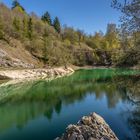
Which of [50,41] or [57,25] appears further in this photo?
[57,25]

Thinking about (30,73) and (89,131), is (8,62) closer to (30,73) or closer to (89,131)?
(30,73)

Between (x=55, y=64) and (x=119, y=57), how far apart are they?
317 feet

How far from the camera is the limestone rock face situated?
16438 millimetres

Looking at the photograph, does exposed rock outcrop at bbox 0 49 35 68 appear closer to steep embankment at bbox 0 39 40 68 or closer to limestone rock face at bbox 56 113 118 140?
steep embankment at bbox 0 39 40 68

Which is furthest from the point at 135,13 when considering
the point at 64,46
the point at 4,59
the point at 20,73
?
the point at 64,46

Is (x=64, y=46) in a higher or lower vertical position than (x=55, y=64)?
higher

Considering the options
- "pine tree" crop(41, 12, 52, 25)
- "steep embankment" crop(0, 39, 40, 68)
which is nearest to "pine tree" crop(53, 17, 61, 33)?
"pine tree" crop(41, 12, 52, 25)

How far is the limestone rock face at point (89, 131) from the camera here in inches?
647

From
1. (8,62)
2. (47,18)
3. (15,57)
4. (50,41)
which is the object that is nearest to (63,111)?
(8,62)

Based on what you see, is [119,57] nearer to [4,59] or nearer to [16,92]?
[16,92]

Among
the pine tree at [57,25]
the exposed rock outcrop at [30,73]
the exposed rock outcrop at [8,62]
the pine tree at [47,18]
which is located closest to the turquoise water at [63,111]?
the exposed rock outcrop at [30,73]

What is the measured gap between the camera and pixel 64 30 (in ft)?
552

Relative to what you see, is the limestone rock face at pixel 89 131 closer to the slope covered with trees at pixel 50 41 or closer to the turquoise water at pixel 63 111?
the turquoise water at pixel 63 111

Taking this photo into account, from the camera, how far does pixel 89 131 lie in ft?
55.4
